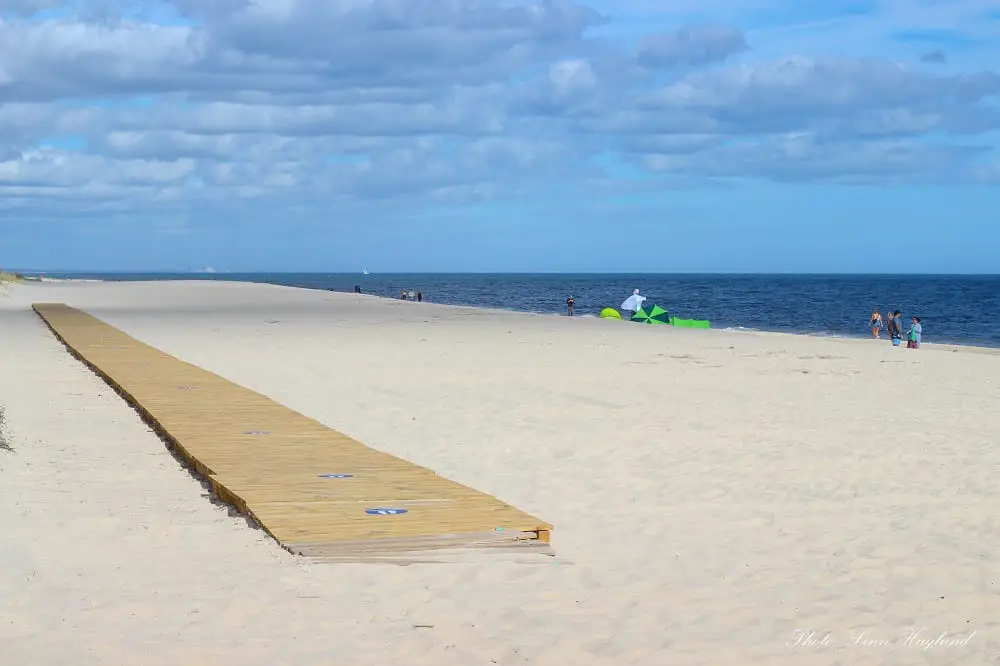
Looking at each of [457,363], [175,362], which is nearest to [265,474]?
[175,362]

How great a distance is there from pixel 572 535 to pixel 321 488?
5.94ft

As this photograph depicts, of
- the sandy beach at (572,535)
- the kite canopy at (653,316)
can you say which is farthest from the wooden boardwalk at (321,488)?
the kite canopy at (653,316)

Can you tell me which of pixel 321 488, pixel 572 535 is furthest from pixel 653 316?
pixel 572 535

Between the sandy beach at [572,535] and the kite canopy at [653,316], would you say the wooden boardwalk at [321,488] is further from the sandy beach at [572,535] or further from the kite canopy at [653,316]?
the kite canopy at [653,316]

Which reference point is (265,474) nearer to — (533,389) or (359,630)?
(359,630)

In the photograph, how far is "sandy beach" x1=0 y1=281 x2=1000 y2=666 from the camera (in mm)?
5723

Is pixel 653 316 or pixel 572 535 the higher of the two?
pixel 653 316

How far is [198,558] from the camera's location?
718cm

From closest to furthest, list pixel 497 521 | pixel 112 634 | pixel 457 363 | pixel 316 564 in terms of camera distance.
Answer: pixel 112 634 < pixel 316 564 < pixel 497 521 < pixel 457 363

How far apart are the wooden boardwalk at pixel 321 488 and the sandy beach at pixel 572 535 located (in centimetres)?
22

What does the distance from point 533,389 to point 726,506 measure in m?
8.08

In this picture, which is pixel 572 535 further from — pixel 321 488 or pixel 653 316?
pixel 653 316

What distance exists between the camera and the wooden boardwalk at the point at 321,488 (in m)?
7.16

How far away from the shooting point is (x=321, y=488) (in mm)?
8508
